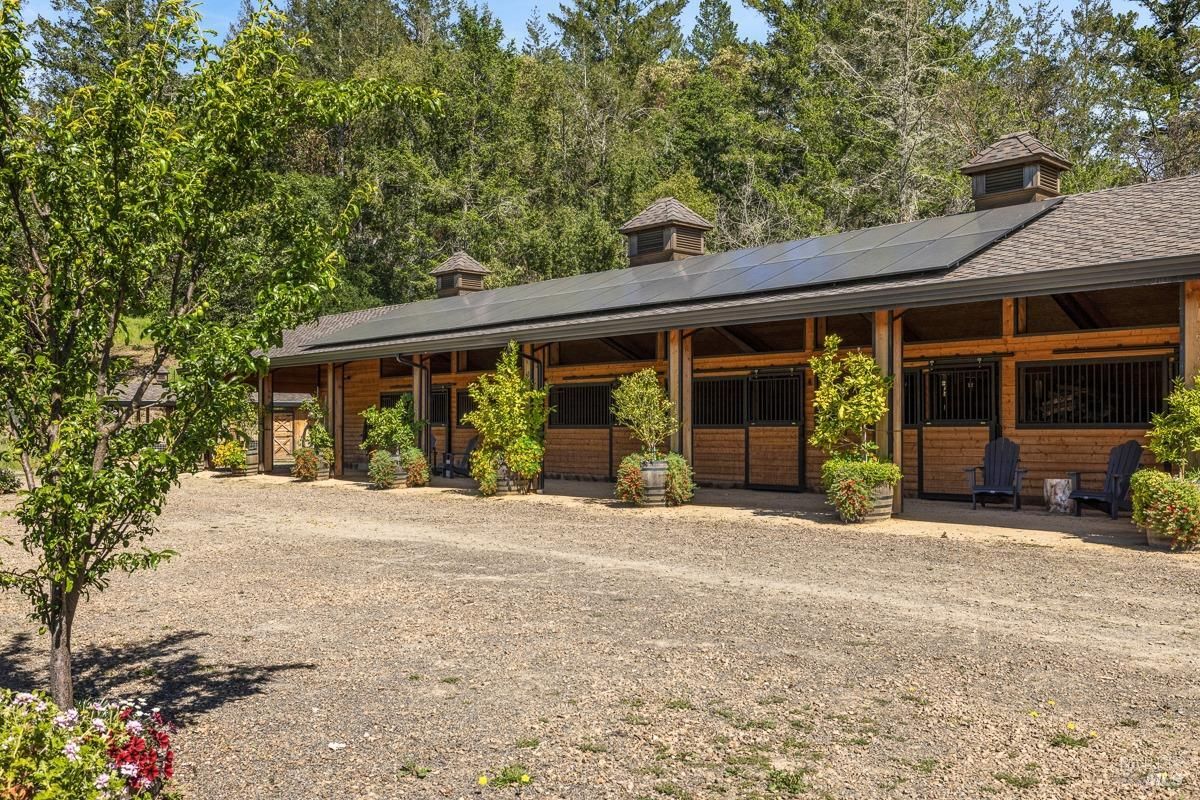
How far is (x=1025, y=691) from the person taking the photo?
15.1 feet

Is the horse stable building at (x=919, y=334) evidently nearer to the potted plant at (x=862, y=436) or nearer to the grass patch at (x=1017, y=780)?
the potted plant at (x=862, y=436)

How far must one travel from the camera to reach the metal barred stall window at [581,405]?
1762cm

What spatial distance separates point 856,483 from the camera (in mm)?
10977

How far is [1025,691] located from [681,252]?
54.3ft

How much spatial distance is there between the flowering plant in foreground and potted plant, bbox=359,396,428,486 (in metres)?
14.3

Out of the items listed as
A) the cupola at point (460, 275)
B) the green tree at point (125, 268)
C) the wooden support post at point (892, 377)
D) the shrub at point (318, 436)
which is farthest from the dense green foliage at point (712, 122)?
the green tree at point (125, 268)

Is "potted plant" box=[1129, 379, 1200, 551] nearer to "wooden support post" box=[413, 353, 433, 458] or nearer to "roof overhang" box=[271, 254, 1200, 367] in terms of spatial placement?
"roof overhang" box=[271, 254, 1200, 367]

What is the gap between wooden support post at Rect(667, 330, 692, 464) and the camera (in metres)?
13.5

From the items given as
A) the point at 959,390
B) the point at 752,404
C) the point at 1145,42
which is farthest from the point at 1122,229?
the point at 1145,42

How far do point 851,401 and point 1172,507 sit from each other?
3.58m

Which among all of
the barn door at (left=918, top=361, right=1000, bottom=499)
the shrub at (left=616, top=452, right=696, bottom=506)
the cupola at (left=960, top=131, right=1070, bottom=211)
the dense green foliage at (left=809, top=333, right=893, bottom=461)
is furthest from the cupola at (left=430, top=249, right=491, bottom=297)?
the dense green foliage at (left=809, top=333, right=893, bottom=461)

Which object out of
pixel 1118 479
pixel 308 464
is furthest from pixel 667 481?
pixel 308 464

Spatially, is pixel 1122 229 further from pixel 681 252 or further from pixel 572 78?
pixel 572 78

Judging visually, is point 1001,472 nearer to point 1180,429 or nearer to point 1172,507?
point 1180,429
